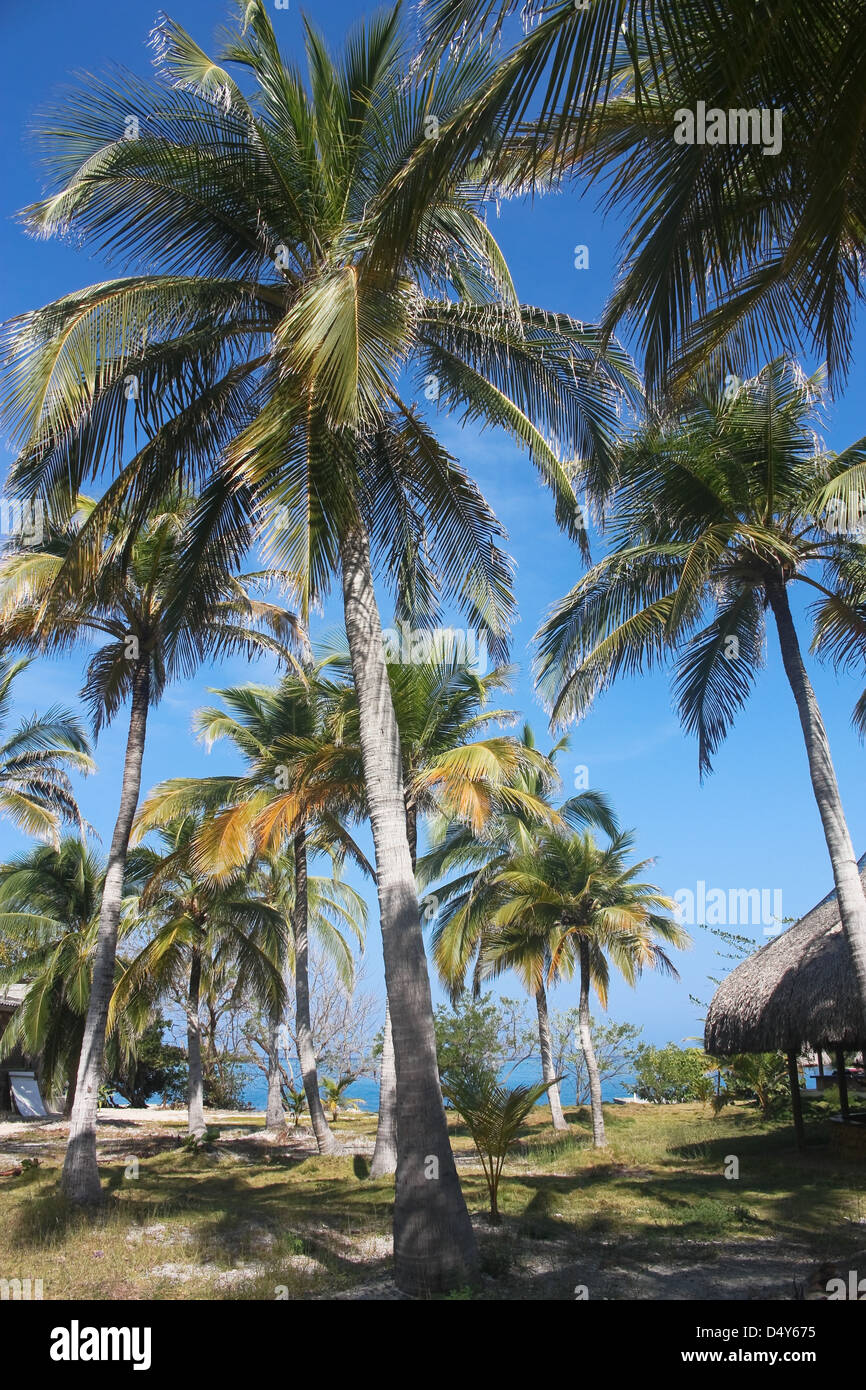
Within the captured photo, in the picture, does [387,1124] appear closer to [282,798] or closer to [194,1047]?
[282,798]

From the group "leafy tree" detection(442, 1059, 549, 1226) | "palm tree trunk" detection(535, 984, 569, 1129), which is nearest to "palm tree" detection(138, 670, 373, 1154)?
"leafy tree" detection(442, 1059, 549, 1226)

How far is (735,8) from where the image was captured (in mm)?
3752

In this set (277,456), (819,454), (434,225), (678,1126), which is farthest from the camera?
(678,1126)

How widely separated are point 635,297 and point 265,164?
13.6ft

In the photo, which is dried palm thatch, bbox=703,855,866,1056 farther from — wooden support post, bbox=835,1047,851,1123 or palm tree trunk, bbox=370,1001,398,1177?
palm tree trunk, bbox=370,1001,398,1177

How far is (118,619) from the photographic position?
1300 centimetres

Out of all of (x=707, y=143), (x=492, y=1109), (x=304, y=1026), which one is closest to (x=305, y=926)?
(x=304, y=1026)

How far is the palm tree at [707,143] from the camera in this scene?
4.04 meters

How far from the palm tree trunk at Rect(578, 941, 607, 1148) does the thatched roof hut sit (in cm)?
247

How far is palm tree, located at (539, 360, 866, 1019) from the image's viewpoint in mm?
10039

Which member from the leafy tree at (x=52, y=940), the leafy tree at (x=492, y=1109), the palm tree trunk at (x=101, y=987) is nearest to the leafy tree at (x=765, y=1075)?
the leafy tree at (x=492, y=1109)

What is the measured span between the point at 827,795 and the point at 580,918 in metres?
10.2
